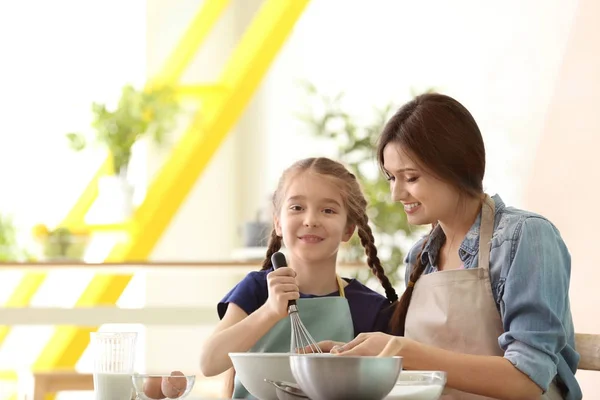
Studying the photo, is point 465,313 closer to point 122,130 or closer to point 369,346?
point 369,346

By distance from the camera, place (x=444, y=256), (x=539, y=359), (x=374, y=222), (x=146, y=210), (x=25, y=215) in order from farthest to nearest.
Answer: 1. (x=25, y=215)
2. (x=146, y=210)
3. (x=374, y=222)
4. (x=444, y=256)
5. (x=539, y=359)

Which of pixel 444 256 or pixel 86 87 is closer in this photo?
pixel 444 256

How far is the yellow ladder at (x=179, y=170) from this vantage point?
4656 millimetres

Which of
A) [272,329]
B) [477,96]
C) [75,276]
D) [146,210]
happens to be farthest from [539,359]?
[75,276]

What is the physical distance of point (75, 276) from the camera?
18.2ft

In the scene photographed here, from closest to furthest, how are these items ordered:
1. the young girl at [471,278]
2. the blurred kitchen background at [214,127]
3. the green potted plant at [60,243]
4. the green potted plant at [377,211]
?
1. the young girl at [471,278]
2. the blurred kitchen background at [214,127]
3. the green potted plant at [377,211]
4. the green potted plant at [60,243]

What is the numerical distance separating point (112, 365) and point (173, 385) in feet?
0.43

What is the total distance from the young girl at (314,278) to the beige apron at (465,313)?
168 mm

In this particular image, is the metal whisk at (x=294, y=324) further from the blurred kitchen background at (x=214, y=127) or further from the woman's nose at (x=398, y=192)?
the blurred kitchen background at (x=214, y=127)

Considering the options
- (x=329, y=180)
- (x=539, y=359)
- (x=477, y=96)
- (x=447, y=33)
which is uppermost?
(x=447, y=33)

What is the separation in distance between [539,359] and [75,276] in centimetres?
439

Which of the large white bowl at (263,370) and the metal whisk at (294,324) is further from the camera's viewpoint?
the metal whisk at (294,324)

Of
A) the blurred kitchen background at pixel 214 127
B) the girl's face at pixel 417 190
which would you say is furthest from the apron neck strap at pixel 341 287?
the blurred kitchen background at pixel 214 127

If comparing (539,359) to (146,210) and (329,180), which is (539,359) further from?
(146,210)
